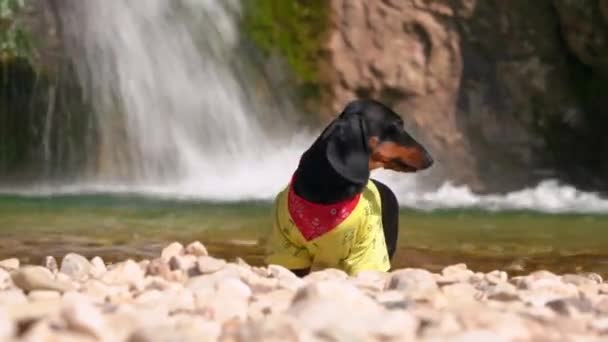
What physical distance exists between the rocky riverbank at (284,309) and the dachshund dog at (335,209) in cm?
95

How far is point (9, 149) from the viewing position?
13.4m

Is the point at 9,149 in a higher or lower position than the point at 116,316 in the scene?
lower

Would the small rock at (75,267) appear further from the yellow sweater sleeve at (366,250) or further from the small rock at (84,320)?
the small rock at (84,320)

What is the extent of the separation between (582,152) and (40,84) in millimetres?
5872

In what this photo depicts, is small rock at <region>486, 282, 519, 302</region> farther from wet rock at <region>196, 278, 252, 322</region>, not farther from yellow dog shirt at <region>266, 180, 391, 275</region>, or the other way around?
yellow dog shirt at <region>266, 180, 391, 275</region>

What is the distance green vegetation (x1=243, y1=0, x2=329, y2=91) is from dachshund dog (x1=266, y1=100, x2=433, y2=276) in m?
7.63

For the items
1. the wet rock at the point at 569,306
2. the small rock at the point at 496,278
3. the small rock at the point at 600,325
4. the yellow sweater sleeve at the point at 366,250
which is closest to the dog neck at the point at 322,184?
the yellow sweater sleeve at the point at 366,250

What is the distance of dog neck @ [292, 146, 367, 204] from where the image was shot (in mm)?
5539

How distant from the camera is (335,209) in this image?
18.2ft

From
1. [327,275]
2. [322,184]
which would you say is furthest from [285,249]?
[327,275]

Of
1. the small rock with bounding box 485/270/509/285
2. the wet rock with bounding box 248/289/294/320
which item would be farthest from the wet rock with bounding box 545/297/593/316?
the small rock with bounding box 485/270/509/285

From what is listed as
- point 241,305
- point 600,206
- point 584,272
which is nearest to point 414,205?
point 600,206

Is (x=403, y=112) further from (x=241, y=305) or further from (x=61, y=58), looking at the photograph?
(x=241, y=305)

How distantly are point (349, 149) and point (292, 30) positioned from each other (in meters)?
7.98
